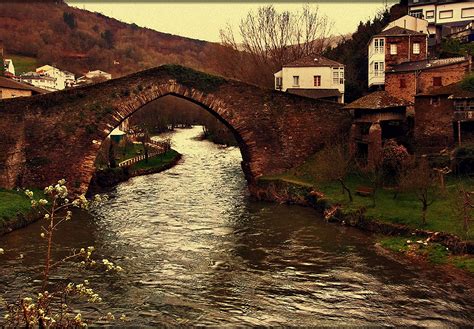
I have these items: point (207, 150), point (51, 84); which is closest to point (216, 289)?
point (207, 150)

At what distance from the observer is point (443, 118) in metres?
29.6

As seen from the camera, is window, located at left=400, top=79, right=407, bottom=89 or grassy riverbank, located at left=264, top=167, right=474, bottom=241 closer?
grassy riverbank, located at left=264, top=167, right=474, bottom=241

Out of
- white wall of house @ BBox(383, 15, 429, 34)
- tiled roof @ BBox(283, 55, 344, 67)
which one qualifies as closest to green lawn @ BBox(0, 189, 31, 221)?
tiled roof @ BBox(283, 55, 344, 67)

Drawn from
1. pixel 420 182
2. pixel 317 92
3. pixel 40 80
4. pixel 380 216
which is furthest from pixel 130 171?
pixel 40 80

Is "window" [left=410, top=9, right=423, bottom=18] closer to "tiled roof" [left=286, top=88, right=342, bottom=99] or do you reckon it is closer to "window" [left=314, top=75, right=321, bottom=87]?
"window" [left=314, top=75, right=321, bottom=87]

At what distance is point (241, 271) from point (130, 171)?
25.3 metres

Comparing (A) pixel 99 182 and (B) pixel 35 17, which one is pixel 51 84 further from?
(B) pixel 35 17

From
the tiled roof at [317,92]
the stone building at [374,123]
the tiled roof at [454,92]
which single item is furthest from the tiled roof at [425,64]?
the stone building at [374,123]

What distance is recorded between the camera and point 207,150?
5981cm

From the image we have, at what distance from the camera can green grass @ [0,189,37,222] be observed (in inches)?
927

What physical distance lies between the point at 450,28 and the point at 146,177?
3501cm

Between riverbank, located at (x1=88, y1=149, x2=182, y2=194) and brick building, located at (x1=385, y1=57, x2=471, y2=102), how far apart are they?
19484 millimetres

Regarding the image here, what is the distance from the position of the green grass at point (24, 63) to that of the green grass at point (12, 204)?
9048cm

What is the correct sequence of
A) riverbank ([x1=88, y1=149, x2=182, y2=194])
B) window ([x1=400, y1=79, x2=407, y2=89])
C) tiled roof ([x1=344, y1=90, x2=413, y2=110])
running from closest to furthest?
1. tiled roof ([x1=344, y1=90, x2=413, y2=110])
2. riverbank ([x1=88, y1=149, x2=182, y2=194])
3. window ([x1=400, y1=79, x2=407, y2=89])
